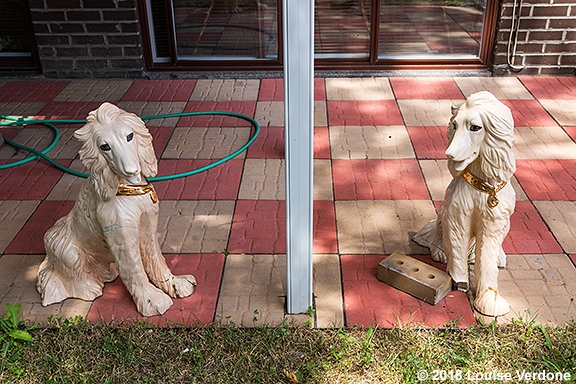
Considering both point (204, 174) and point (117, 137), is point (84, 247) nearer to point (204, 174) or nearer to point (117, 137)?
point (117, 137)

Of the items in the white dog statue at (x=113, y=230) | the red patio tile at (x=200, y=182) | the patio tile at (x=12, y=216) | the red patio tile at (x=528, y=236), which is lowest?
the red patio tile at (x=528, y=236)

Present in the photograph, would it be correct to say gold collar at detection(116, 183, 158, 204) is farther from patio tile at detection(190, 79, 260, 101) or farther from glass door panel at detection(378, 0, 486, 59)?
glass door panel at detection(378, 0, 486, 59)

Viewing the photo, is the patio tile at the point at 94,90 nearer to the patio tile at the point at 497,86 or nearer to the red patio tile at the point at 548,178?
the patio tile at the point at 497,86

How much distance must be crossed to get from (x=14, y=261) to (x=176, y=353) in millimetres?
1704

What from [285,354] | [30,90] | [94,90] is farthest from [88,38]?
[285,354]

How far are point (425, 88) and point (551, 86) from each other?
1542 mm

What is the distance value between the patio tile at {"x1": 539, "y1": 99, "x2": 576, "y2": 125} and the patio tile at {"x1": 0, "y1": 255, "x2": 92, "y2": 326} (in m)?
5.28

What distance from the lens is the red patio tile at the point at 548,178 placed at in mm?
5266

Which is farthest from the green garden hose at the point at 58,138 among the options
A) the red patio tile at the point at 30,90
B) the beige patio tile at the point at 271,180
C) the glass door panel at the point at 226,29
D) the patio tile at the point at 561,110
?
the patio tile at the point at 561,110

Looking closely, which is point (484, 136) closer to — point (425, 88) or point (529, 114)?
point (529, 114)

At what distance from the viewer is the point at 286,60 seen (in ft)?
10.7

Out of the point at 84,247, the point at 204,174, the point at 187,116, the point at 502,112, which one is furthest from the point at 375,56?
the point at 84,247

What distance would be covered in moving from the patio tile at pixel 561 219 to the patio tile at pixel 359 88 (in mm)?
2619

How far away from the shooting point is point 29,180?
5645mm
